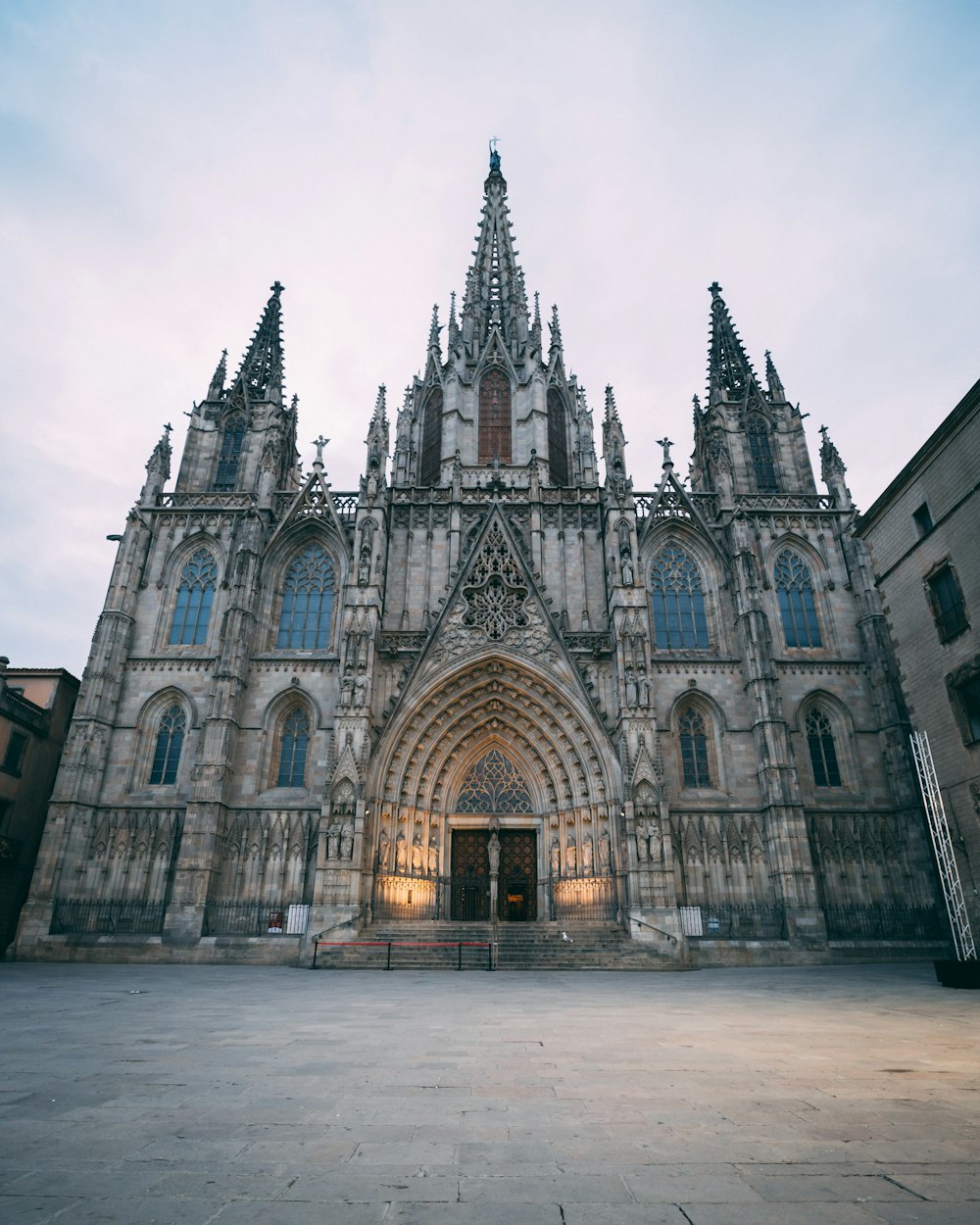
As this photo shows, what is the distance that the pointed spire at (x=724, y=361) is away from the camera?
34.3 metres

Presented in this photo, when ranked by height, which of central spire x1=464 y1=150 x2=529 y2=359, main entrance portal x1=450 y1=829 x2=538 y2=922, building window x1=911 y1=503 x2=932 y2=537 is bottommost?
main entrance portal x1=450 y1=829 x2=538 y2=922

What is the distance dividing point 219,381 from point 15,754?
19356 millimetres

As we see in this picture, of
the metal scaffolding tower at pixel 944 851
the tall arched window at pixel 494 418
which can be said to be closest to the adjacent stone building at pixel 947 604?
the metal scaffolding tower at pixel 944 851

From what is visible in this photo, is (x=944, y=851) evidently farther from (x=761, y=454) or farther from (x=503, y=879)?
(x=761, y=454)

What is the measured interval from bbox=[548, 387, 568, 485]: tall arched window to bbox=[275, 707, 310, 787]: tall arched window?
15.2m

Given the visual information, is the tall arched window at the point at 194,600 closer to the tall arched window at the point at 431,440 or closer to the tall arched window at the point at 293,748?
the tall arched window at the point at 293,748

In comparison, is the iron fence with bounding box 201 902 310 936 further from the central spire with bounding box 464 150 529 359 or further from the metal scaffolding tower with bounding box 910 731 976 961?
the central spire with bounding box 464 150 529 359

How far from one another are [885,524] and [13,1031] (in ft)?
75.7

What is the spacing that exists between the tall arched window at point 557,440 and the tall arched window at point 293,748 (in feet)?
50.0

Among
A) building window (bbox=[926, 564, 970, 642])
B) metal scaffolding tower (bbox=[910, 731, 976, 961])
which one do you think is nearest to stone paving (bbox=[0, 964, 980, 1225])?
metal scaffolding tower (bbox=[910, 731, 976, 961])

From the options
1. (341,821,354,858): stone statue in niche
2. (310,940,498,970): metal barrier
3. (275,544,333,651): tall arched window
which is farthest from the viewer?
(275,544,333,651): tall arched window

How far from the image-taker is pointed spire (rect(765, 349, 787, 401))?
34.0m

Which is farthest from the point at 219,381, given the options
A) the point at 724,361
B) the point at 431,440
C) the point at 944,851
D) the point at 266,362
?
the point at 944,851

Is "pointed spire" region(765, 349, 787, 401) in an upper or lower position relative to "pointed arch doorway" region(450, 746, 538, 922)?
upper
